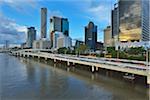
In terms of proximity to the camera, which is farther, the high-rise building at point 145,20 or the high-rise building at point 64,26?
the high-rise building at point 64,26

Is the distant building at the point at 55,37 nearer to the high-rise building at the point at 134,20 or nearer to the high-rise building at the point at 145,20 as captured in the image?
the high-rise building at the point at 134,20

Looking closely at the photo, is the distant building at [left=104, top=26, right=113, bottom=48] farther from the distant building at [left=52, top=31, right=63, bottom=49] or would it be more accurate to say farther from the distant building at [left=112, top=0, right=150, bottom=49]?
the distant building at [left=52, top=31, right=63, bottom=49]

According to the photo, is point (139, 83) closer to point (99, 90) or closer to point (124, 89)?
point (124, 89)

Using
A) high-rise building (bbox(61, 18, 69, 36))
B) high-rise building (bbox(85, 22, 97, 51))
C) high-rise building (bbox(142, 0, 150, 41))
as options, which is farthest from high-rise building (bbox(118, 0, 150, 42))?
high-rise building (bbox(61, 18, 69, 36))

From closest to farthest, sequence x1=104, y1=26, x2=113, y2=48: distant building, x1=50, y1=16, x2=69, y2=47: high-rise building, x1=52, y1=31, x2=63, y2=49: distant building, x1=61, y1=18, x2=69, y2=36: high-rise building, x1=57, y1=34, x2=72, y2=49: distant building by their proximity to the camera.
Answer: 1. x1=104, y1=26, x2=113, y2=48: distant building
2. x1=57, y1=34, x2=72, y2=49: distant building
3. x1=52, y1=31, x2=63, y2=49: distant building
4. x1=50, y1=16, x2=69, y2=47: high-rise building
5. x1=61, y1=18, x2=69, y2=36: high-rise building

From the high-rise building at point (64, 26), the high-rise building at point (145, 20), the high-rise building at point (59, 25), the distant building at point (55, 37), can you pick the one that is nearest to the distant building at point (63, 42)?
the distant building at point (55, 37)

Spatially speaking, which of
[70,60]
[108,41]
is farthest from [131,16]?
[70,60]

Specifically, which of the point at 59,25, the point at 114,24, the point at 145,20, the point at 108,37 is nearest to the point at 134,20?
the point at 145,20

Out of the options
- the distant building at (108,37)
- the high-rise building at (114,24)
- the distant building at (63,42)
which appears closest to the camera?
the high-rise building at (114,24)

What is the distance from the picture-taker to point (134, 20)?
102875 mm

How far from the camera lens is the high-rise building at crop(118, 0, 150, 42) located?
9956 cm

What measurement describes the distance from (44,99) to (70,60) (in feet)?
91.4

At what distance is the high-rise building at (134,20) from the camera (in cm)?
9956

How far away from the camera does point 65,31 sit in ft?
550
